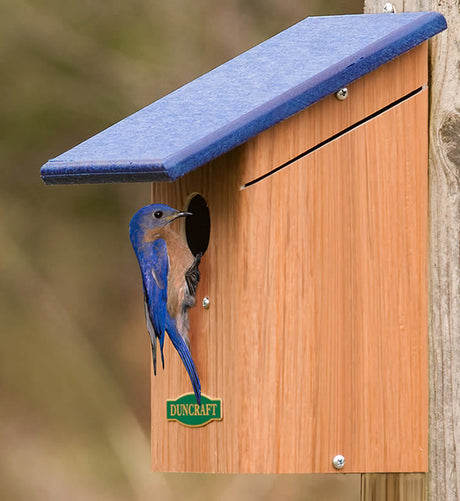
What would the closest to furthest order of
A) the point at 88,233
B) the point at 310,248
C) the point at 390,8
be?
the point at 310,248, the point at 390,8, the point at 88,233

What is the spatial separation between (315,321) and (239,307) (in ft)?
0.56

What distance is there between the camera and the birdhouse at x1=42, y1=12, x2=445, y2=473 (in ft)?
10.2

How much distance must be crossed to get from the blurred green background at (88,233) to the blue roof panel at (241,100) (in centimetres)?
301

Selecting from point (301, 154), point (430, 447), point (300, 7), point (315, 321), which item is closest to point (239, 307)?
point (315, 321)

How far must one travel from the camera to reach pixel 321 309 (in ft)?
10.3

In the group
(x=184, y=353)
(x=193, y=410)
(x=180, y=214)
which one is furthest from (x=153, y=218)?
(x=193, y=410)

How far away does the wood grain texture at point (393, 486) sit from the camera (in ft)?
10.7

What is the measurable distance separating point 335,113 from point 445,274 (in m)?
0.45

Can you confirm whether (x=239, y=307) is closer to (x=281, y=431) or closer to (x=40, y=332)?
(x=281, y=431)

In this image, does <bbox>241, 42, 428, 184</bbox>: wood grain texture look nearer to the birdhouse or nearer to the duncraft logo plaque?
the birdhouse

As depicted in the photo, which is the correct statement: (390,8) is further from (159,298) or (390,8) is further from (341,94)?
(159,298)

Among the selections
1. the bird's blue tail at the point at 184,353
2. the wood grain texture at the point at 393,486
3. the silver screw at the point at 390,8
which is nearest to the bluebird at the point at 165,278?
the bird's blue tail at the point at 184,353

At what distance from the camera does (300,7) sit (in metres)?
6.40

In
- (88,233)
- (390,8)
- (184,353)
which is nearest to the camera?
(184,353)
